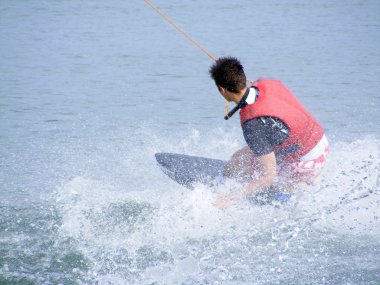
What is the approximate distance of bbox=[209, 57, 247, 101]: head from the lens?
5047mm

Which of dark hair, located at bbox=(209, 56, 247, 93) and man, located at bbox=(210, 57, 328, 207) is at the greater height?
dark hair, located at bbox=(209, 56, 247, 93)

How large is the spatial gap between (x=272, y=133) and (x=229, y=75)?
569mm

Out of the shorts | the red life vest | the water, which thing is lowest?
the water

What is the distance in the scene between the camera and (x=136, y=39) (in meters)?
17.2

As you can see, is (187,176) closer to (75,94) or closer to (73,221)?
(73,221)

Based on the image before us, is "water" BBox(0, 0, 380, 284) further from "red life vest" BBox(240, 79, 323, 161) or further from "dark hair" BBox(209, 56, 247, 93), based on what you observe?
"dark hair" BBox(209, 56, 247, 93)

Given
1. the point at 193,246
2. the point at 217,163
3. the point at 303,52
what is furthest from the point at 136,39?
the point at 193,246

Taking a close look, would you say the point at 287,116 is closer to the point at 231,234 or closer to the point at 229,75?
the point at 229,75

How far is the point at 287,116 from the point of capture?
5.14m

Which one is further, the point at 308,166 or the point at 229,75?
the point at 308,166

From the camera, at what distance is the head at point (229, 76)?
5.05m

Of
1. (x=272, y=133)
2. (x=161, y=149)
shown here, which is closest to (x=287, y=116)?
(x=272, y=133)

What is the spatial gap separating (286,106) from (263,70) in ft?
28.3

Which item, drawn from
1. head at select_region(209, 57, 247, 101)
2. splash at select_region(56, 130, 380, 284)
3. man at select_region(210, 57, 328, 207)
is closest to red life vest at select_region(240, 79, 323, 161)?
man at select_region(210, 57, 328, 207)
